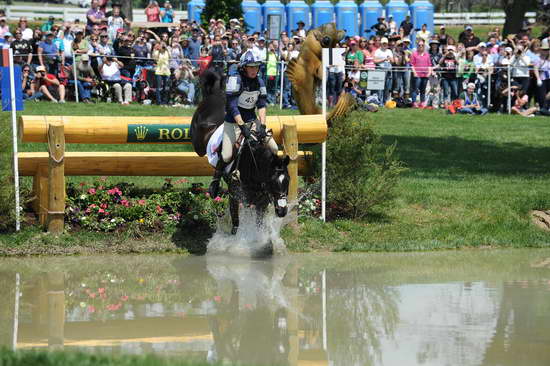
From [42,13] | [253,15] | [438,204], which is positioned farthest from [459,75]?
[42,13]

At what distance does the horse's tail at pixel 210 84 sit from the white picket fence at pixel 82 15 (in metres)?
29.4

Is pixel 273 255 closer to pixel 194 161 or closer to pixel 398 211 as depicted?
pixel 194 161

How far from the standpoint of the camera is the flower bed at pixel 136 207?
500 inches

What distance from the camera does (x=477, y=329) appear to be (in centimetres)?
856

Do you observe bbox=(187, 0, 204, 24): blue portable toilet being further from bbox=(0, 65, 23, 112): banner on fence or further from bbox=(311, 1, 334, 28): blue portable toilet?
bbox=(0, 65, 23, 112): banner on fence

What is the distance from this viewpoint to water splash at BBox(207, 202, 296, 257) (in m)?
12.2

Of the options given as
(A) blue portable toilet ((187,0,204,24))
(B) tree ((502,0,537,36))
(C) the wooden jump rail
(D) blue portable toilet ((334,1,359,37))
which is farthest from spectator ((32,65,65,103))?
(D) blue portable toilet ((334,1,359,37))

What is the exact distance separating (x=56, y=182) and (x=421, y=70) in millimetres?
15648

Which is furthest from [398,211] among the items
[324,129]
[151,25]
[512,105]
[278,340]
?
[151,25]

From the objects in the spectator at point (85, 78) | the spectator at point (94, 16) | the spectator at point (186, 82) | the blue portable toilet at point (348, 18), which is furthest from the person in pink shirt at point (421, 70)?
the blue portable toilet at point (348, 18)

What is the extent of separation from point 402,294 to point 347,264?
1806 millimetres

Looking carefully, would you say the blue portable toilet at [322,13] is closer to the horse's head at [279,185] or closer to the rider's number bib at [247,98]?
the rider's number bib at [247,98]

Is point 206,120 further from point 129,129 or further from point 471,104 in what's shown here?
point 471,104

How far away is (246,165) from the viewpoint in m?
11.9
